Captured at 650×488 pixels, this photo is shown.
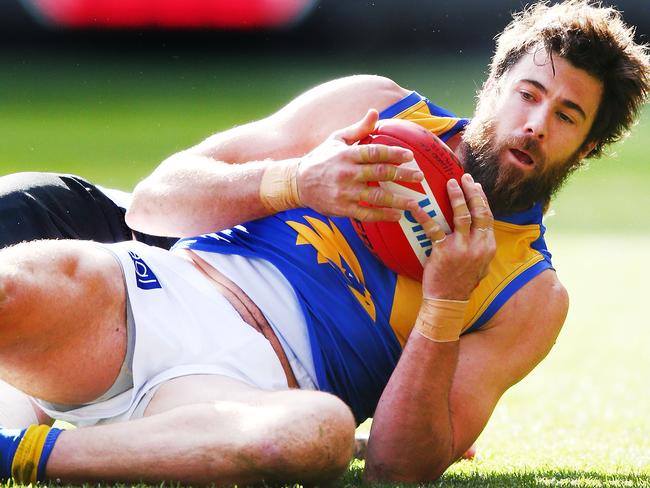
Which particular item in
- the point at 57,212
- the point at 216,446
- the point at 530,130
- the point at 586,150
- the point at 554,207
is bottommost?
the point at 554,207

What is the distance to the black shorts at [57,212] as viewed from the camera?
11.3 ft

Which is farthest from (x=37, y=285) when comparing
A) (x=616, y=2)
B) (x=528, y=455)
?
(x=616, y=2)

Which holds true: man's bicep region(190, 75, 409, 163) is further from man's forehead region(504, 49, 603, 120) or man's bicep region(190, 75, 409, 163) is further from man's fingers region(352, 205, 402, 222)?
man's fingers region(352, 205, 402, 222)

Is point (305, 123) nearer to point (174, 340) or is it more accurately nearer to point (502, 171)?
point (502, 171)

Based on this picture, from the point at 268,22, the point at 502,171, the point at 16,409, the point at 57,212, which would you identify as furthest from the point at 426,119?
the point at 268,22

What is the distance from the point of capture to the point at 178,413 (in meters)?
2.68

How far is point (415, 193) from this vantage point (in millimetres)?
3096

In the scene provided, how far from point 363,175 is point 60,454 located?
1089 mm

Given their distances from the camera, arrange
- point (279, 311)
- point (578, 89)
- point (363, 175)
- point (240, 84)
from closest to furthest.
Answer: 1. point (363, 175)
2. point (279, 311)
3. point (578, 89)
4. point (240, 84)

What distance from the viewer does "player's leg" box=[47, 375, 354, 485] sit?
8.46 ft

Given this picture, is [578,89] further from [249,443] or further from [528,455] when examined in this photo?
[249,443]

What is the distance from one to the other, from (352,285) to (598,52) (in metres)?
1.19

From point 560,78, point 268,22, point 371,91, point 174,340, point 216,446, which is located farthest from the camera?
point 268,22

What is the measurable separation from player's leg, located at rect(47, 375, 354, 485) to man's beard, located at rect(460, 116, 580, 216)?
106 centimetres
